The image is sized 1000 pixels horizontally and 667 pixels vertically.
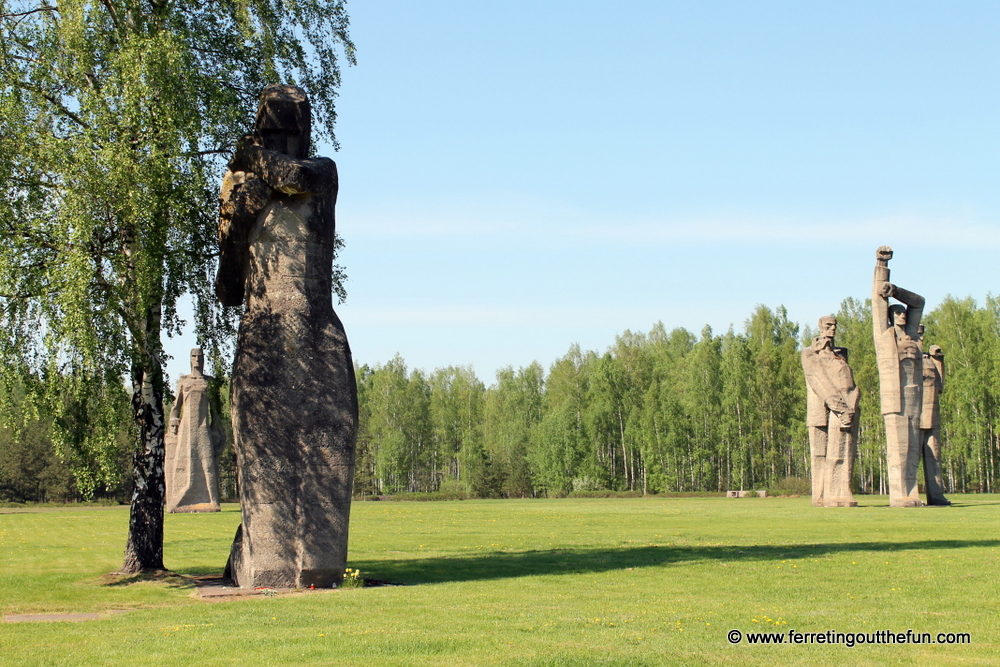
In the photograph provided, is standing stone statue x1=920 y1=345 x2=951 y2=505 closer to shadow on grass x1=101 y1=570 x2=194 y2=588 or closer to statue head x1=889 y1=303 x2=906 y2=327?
statue head x1=889 y1=303 x2=906 y2=327

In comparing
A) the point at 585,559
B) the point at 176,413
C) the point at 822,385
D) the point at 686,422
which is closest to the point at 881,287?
the point at 822,385

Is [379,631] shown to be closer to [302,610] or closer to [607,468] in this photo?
[302,610]

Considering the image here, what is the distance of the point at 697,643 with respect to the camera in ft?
29.5

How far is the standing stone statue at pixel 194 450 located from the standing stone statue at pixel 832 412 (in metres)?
23.5

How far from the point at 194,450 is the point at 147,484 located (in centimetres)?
2433

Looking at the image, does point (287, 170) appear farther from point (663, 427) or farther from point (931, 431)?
point (663, 427)

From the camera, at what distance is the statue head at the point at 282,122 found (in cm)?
1516

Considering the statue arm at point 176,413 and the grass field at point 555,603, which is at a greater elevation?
the statue arm at point 176,413

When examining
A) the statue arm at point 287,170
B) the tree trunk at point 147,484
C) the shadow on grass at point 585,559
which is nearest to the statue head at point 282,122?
the statue arm at point 287,170

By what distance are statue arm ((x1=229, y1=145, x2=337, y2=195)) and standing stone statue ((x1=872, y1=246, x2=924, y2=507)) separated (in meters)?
24.5

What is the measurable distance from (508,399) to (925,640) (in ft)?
275

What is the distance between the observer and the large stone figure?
13977mm

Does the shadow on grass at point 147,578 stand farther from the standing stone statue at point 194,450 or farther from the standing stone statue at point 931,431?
the standing stone statue at point 931,431

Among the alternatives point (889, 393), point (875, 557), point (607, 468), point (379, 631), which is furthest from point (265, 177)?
point (607, 468)
